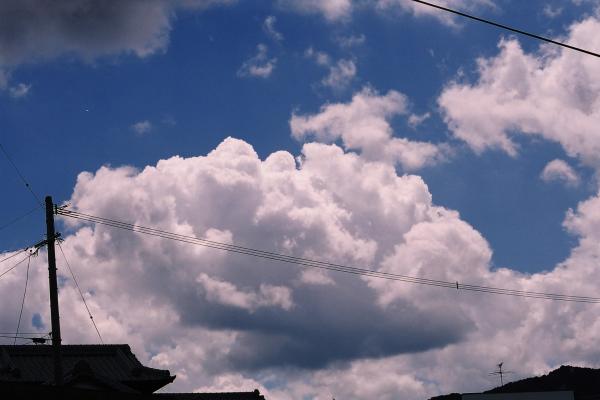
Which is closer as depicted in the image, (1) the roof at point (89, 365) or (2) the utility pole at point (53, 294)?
(2) the utility pole at point (53, 294)

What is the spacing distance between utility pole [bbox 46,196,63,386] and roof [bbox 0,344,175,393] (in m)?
19.4

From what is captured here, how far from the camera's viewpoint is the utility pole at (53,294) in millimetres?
26578

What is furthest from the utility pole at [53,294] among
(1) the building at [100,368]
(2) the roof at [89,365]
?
(2) the roof at [89,365]

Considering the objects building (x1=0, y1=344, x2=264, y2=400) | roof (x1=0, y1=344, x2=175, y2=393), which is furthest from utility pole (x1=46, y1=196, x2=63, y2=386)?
roof (x1=0, y1=344, x2=175, y2=393)

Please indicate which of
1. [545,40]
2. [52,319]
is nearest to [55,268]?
[52,319]

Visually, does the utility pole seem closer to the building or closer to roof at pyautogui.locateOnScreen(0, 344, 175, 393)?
the building

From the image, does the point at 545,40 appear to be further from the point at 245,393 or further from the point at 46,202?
the point at 245,393

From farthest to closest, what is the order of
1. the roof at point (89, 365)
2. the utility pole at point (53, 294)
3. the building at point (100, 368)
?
the roof at point (89, 365) → the building at point (100, 368) → the utility pole at point (53, 294)

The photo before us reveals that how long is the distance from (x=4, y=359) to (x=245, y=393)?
15435 mm

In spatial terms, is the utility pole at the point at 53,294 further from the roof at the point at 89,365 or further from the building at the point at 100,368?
the roof at the point at 89,365

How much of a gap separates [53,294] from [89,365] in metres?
20.2

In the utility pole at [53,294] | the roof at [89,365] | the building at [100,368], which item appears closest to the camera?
the utility pole at [53,294]

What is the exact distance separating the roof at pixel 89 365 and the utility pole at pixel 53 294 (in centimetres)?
1939

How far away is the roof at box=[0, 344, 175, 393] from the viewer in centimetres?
4703
